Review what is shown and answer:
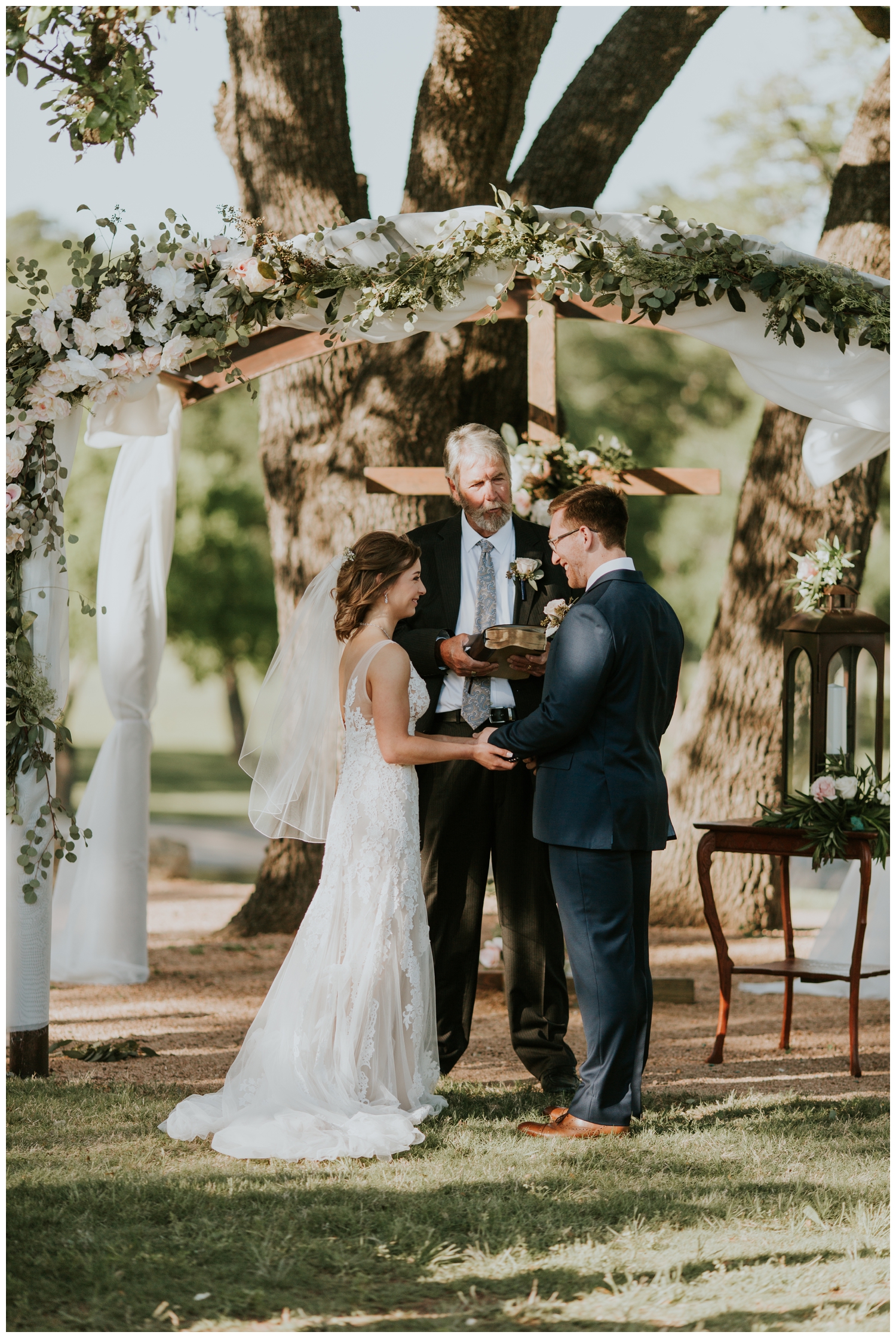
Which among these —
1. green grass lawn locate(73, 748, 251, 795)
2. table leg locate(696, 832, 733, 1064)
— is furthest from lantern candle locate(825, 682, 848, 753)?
green grass lawn locate(73, 748, 251, 795)

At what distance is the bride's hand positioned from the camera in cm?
425

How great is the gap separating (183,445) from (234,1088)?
16.1 m

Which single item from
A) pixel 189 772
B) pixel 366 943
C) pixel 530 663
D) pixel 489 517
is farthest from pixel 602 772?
pixel 189 772

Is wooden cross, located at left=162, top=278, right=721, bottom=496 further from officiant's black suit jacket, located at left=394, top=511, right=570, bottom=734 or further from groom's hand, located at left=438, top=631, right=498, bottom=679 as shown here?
groom's hand, located at left=438, top=631, right=498, bottom=679

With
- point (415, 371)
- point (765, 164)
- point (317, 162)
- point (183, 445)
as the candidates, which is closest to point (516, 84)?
point (317, 162)

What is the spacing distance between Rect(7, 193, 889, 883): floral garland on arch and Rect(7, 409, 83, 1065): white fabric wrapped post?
0.06m

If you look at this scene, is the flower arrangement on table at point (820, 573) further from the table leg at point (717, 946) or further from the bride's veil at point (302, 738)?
the bride's veil at point (302, 738)

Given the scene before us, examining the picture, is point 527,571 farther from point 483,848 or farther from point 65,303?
point 65,303

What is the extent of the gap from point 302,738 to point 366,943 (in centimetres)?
81

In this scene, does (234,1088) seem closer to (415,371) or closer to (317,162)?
(415,371)

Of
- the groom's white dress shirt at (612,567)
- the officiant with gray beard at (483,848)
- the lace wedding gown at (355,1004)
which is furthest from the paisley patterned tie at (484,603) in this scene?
the groom's white dress shirt at (612,567)

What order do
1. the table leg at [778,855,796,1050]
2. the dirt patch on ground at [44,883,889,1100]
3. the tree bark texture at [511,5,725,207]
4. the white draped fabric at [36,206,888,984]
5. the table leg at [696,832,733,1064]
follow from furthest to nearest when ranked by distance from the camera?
the tree bark texture at [511,5,725,207] → the white draped fabric at [36,206,888,984] → the table leg at [778,855,796,1050] → the table leg at [696,832,733,1064] → the dirt patch on ground at [44,883,889,1100]

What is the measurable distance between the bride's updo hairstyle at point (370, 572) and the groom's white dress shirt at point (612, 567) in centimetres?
64

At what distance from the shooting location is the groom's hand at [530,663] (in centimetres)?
455
